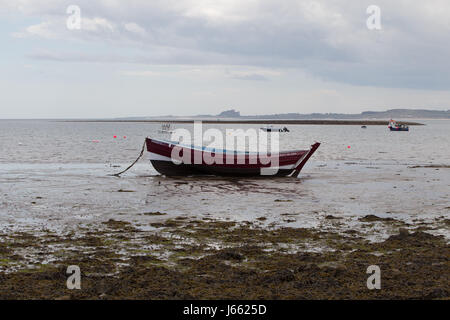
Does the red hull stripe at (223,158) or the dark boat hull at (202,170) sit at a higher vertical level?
the red hull stripe at (223,158)

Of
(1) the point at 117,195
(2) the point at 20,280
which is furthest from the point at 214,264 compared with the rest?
(1) the point at 117,195

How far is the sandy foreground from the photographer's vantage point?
671 centimetres

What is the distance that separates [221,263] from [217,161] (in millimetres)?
16010

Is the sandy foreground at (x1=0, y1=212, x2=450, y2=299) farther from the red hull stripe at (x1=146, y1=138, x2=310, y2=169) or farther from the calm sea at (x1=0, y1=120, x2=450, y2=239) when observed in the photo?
the red hull stripe at (x1=146, y1=138, x2=310, y2=169)

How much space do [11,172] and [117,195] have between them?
11.1 meters

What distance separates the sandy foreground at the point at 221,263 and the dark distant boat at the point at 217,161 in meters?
12.4

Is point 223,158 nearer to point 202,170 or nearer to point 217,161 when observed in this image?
point 217,161

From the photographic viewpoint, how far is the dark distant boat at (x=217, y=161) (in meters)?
24.0

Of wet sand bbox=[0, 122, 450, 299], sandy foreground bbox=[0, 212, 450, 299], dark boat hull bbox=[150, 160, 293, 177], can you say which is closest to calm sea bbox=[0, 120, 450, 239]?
wet sand bbox=[0, 122, 450, 299]

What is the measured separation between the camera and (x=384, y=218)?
12773 mm

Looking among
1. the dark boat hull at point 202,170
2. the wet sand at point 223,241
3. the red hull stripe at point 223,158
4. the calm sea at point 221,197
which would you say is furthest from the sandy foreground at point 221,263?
the dark boat hull at point 202,170

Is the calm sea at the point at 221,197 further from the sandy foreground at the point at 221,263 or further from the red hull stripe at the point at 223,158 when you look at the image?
the sandy foreground at the point at 221,263

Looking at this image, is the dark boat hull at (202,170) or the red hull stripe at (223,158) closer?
the red hull stripe at (223,158)
